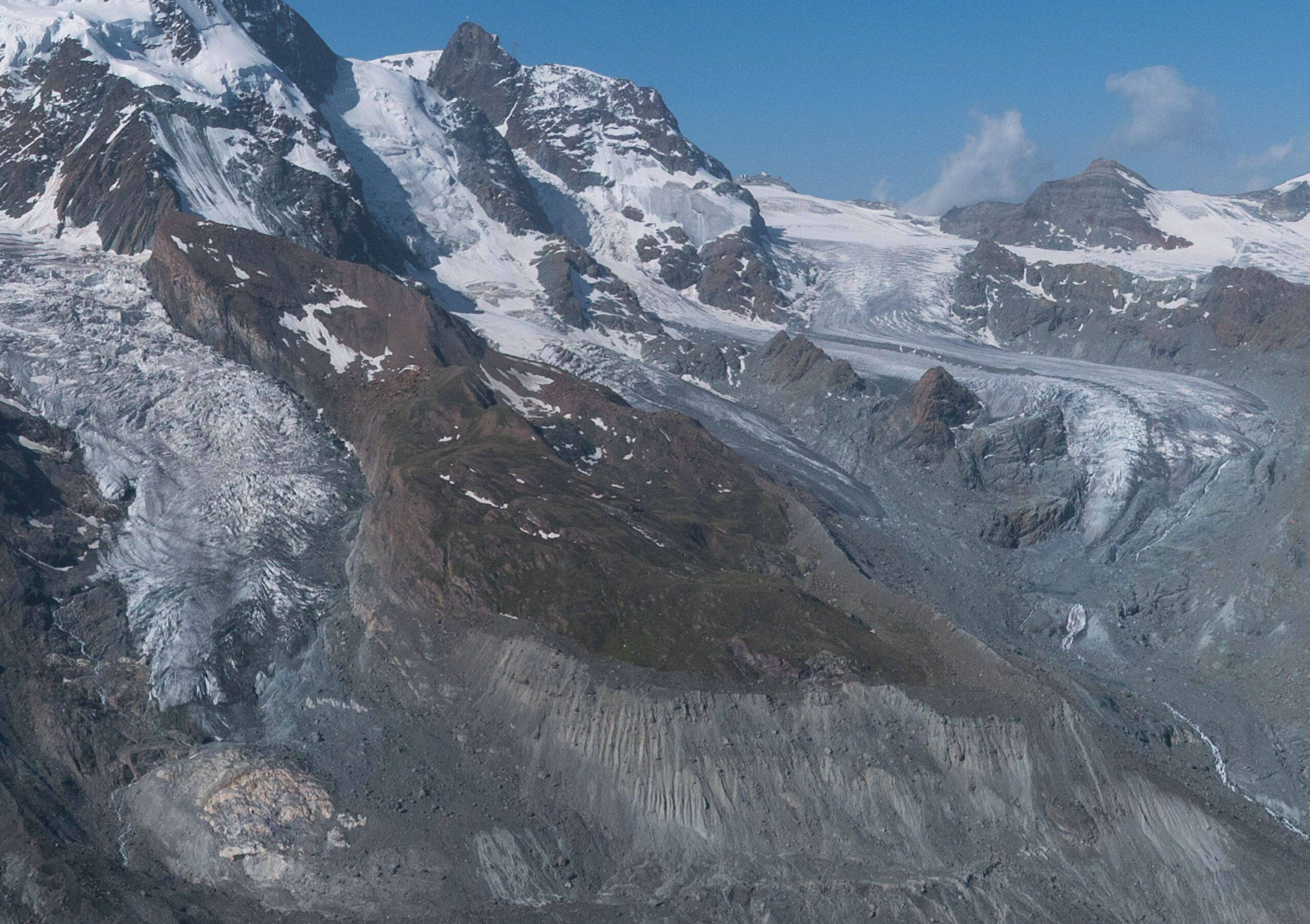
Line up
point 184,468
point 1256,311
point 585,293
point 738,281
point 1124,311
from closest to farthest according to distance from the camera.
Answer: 1. point 184,468
2. point 1256,311
3. point 585,293
4. point 1124,311
5. point 738,281

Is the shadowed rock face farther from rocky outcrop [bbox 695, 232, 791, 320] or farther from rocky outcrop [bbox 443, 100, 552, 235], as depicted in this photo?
rocky outcrop [bbox 695, 232, 791, 320]

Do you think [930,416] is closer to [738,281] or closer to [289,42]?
[738,281]

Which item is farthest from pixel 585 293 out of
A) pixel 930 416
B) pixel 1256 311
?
pixel 1256 311

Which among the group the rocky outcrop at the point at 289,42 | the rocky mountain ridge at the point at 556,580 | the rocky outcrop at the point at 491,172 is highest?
the rocky outcrop at the point at 289,42

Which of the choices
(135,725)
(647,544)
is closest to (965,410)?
(647,544)

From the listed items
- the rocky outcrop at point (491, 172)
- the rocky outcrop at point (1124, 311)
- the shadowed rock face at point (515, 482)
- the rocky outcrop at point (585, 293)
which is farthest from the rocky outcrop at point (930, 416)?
the rocky outcrop at point (491, 172)

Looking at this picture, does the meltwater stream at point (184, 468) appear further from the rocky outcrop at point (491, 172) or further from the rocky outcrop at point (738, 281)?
the rocky outcrop at point (738, 281)

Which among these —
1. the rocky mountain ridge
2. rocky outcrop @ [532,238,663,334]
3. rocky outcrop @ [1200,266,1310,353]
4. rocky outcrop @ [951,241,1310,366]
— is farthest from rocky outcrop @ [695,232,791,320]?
rocky outcrop @ [1200,266,1310,353]

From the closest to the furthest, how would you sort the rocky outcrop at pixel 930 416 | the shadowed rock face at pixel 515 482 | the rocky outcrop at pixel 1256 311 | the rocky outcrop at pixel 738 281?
the shadowed rock face at pixel 515 482, the rocky outcrop at pixel 930 416, the rocky outcrop at pixel 1256 311, the rocky outcrop at pixel 738 281
